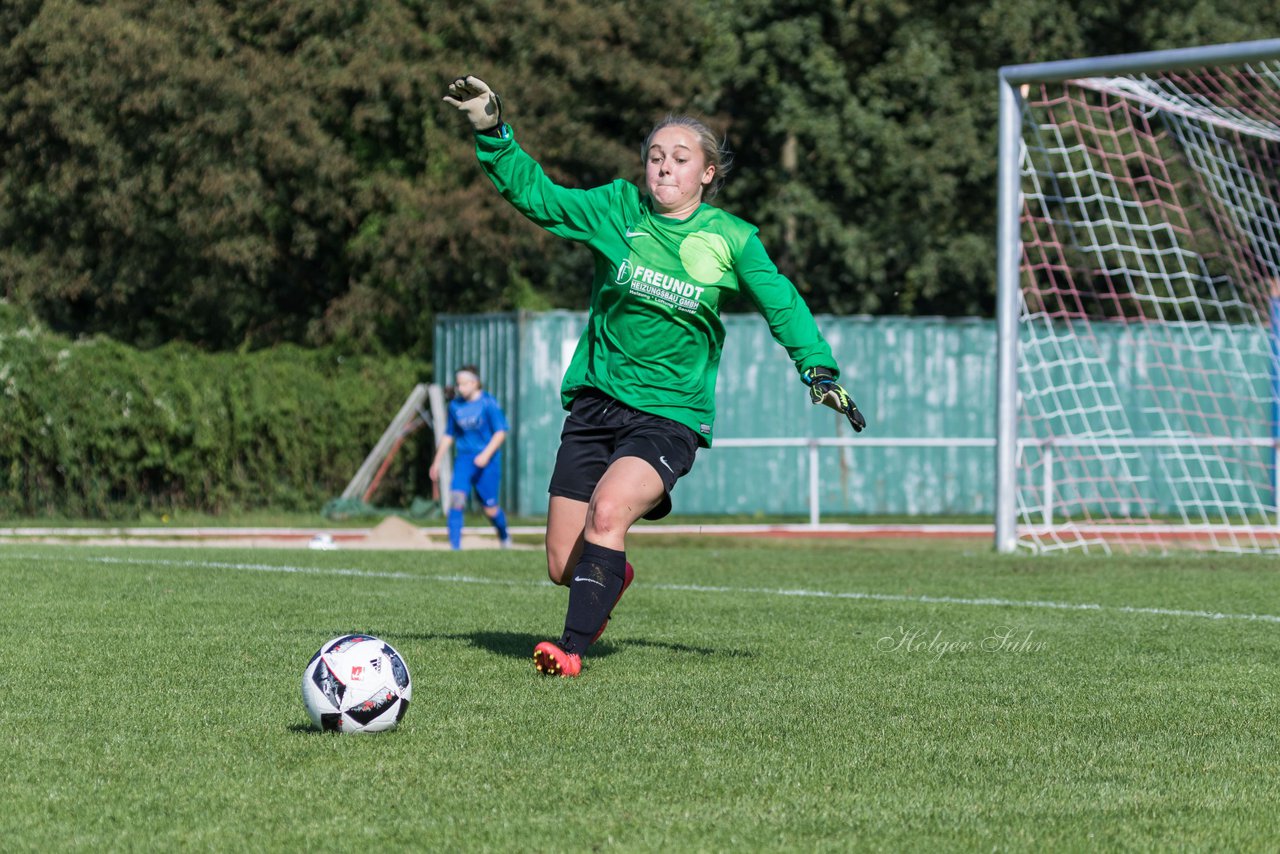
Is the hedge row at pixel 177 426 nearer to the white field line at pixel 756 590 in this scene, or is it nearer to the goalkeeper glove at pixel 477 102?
the white field line at pixel 756 590

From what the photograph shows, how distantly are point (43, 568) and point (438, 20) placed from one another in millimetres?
18786

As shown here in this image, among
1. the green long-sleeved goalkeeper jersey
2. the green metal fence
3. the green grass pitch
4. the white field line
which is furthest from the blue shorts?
the green long-sleeved goalkeeper jersey

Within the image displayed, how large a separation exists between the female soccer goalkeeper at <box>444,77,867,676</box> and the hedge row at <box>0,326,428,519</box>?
56.6 feet

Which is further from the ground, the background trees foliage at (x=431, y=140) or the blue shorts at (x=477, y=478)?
the background trees foliage at (x=431, y=140)

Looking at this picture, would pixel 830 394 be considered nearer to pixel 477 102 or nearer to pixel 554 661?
pixel 554 661

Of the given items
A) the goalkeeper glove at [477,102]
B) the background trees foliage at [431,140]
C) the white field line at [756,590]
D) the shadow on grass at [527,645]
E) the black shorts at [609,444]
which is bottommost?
the white field line at [756,590]

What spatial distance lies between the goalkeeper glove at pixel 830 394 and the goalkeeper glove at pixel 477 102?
159 centimetres

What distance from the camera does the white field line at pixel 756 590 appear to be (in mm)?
9578

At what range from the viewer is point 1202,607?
32.7ft

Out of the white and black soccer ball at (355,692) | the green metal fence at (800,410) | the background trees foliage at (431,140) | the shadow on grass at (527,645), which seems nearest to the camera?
the white and black soccer ball at (355,692)

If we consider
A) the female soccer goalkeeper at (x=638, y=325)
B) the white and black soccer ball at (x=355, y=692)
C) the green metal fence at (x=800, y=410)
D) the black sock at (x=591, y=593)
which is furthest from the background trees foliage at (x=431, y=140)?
the white and black soccer ball at (x=355, y=692)

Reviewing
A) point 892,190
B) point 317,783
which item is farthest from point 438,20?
point 317,783

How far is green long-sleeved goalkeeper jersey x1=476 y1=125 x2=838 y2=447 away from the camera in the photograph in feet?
22.6

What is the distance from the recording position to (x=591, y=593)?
22.1 ft
